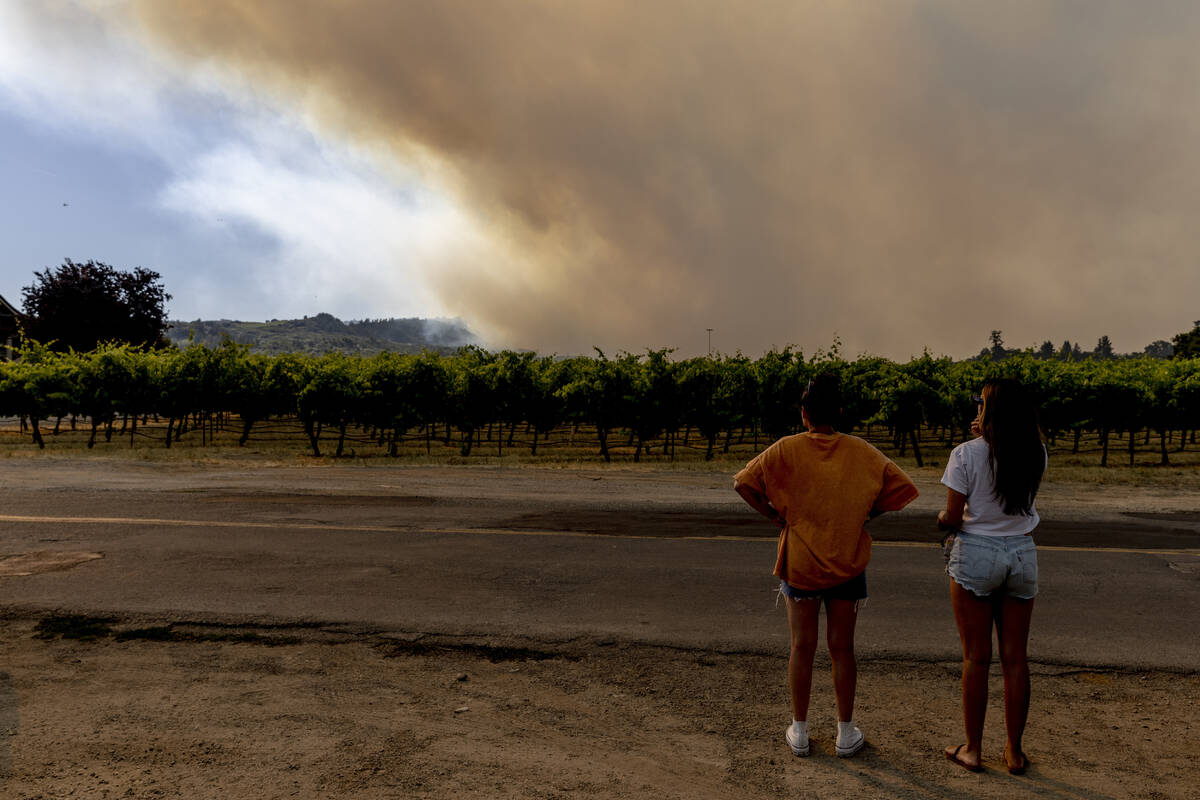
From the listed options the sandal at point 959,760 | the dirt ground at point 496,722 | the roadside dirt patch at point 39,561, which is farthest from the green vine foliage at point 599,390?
the sandal at point 959,760

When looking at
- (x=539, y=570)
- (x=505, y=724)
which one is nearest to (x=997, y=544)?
(x=505, y=724)

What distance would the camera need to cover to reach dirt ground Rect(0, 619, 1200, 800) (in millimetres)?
3893

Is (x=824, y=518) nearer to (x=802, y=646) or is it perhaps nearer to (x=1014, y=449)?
(x=802, y=646)

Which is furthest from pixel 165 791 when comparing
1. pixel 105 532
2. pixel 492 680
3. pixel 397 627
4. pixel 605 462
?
pixel 605 462

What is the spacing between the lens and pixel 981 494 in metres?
3.94

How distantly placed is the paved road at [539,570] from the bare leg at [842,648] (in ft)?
5.75

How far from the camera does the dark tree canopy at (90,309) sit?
66.2 m

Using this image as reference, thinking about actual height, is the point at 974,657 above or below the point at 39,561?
above

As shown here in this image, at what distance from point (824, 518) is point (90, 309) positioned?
78.5 m

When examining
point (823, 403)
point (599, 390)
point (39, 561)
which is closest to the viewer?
point (823, 403)

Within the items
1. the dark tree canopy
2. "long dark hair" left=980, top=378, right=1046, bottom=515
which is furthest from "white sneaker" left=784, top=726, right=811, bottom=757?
the dark tree canopy

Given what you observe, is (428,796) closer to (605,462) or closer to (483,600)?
(483,600)

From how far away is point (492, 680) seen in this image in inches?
210

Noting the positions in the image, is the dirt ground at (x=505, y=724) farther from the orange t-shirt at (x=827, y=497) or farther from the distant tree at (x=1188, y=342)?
the distant tree at (x=1188, y=342)
